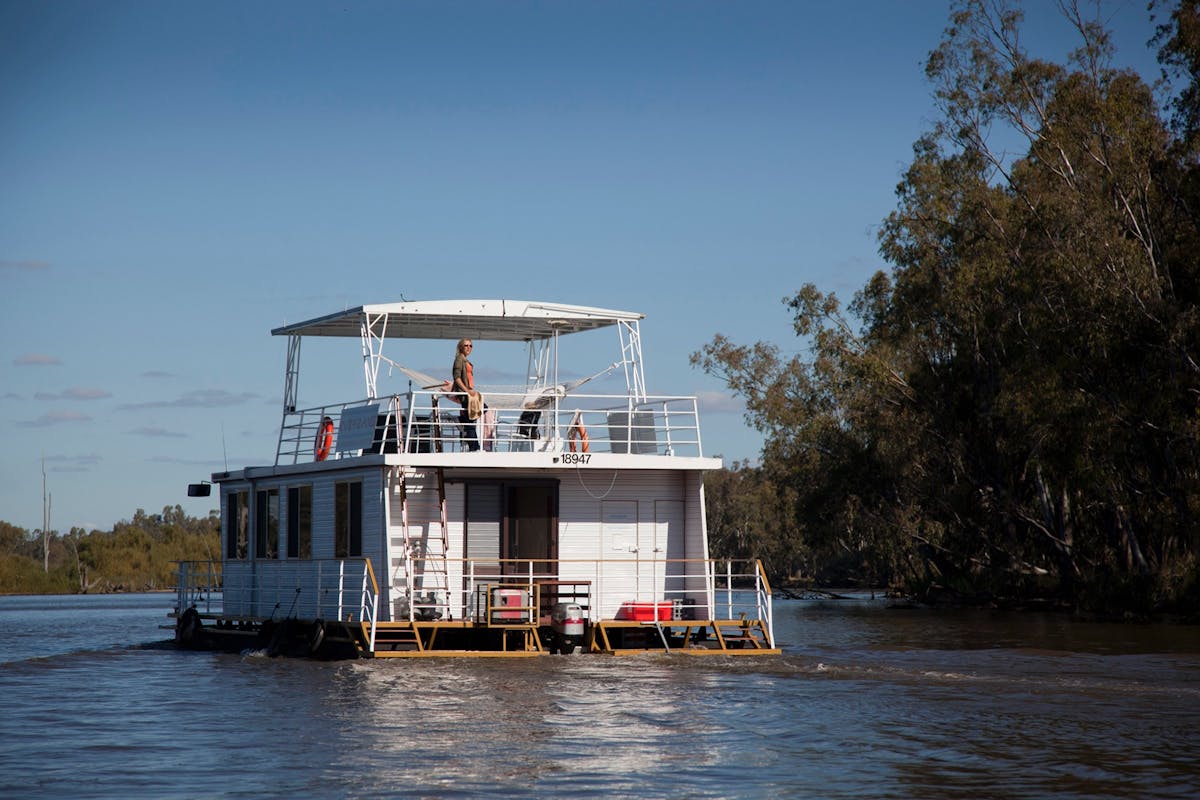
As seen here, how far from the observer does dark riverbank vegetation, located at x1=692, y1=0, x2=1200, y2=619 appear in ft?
124

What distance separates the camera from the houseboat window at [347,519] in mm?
23938

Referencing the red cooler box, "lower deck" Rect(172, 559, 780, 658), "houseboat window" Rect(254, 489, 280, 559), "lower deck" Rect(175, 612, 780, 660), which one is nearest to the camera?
"lower deck" Rect(175, 612, 780, 660)

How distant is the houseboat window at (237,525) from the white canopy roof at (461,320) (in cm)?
372

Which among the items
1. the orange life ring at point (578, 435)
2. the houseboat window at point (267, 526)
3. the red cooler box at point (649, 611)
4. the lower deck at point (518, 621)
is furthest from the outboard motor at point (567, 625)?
the houseboat window at point (267, 526)

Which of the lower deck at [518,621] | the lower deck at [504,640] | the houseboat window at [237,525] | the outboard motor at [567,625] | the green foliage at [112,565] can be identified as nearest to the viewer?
the lower deck at [504,640]

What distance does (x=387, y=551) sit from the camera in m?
22.7

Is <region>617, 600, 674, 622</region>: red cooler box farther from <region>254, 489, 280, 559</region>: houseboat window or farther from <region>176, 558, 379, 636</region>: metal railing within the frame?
<region>254, 489, 280, 559</region>: houseboat window

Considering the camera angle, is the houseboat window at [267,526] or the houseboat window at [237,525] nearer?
the houseboat window at [267,526]

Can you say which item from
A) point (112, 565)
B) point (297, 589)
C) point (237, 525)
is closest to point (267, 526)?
point (237, 525)

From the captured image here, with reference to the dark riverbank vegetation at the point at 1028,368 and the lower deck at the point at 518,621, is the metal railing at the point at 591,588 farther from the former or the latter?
the dark riverbank vegetation at the point at 1028,368

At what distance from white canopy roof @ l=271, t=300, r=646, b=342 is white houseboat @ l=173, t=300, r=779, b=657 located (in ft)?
0.14

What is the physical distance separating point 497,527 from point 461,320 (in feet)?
12.6

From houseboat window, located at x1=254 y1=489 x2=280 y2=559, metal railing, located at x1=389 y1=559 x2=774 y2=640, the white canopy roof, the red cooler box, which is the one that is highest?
the white canopy roof

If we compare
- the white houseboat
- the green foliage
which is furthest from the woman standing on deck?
the green foliage
